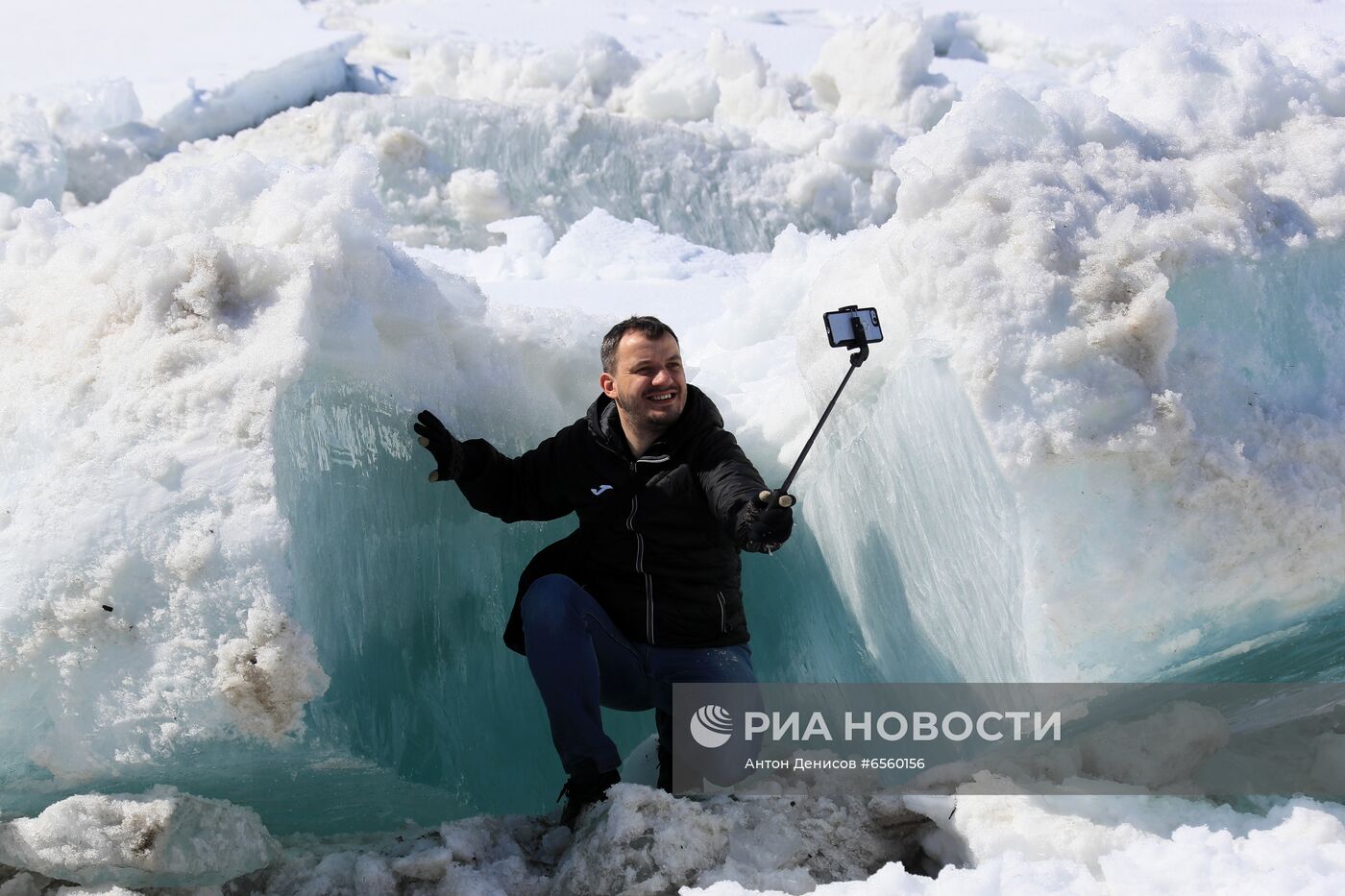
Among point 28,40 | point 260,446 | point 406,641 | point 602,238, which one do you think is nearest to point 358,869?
point 406,641

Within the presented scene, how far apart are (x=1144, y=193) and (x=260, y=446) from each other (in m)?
1.83

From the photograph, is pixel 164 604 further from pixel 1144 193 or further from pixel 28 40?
pixel 28 40

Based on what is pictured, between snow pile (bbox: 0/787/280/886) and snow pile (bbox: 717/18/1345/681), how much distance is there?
4.60 ft

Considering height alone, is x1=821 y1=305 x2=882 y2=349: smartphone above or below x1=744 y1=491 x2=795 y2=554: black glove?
above

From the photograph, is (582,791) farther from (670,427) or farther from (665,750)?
(670,427)

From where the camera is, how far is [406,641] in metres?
2.84

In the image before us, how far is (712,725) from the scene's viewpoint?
8.86ft

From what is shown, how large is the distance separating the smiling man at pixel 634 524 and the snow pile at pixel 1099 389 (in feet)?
1.26

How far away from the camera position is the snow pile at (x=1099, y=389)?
2430 millimetres

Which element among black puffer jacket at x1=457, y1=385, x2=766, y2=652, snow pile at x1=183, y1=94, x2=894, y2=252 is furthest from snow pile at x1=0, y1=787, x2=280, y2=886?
snow pile at x1=183, y1=94, x2=894, y2=252

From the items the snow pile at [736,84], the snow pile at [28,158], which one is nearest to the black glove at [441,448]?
the snow pile at [28,158]

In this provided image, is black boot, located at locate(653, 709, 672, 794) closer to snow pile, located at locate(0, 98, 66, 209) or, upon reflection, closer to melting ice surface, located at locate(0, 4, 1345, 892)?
melting ice surface, located at locate(0, 4, 1345, 892)

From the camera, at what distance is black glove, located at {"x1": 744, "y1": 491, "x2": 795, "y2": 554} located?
2371 mm

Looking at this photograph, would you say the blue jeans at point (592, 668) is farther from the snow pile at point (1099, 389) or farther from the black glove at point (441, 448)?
the snow pile at point (1099, 389)
